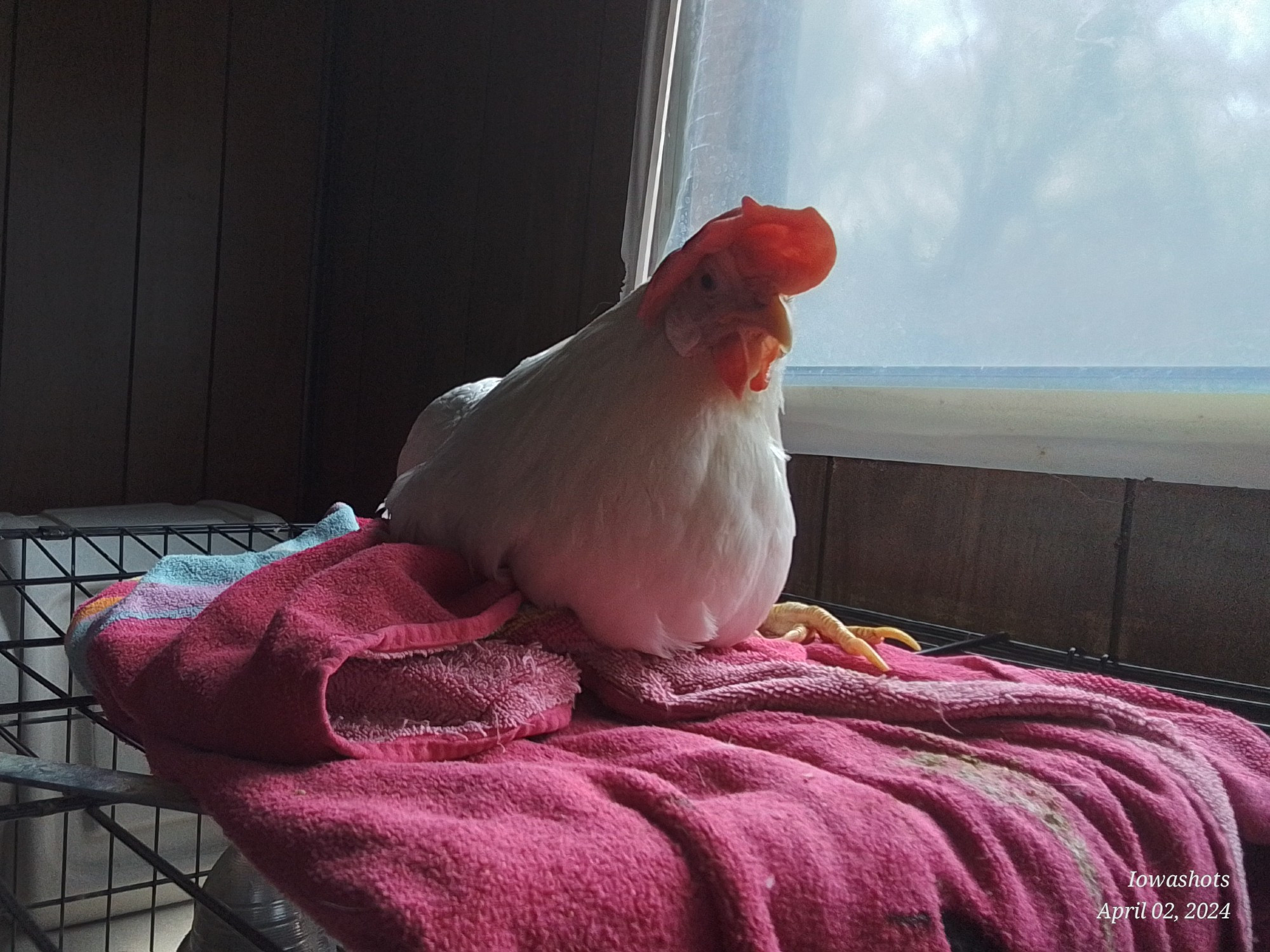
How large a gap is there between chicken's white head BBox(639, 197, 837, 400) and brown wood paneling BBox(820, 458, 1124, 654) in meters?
0.42

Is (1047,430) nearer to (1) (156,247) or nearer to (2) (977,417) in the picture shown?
(2) (977,417)

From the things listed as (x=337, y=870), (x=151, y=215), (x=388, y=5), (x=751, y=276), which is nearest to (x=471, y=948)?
(x=337, y=870)

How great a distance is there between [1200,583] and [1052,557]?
13 centimetres

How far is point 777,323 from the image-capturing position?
0.55 meters

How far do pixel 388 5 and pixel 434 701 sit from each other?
1847 millimetres

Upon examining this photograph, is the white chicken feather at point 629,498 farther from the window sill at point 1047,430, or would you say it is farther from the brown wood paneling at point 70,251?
the brown wood paneling at point 70,251

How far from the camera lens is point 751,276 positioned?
0.57 m

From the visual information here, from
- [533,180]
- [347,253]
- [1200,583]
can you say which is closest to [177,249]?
[347,253]

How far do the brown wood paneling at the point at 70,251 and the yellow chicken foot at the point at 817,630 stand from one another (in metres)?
1.51

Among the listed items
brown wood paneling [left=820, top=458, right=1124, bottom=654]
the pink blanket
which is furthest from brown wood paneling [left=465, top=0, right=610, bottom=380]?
the pink blanket

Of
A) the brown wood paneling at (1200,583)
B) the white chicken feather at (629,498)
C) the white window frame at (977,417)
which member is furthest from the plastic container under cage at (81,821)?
the brown wood paneling at (1200,583)

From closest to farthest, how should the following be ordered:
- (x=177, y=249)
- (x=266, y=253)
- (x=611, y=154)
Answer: (x=611, y=154), (x=177, y=249), (x=266, y=253)

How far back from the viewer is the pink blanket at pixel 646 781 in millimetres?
313

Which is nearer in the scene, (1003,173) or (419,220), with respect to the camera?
(1003,173)
